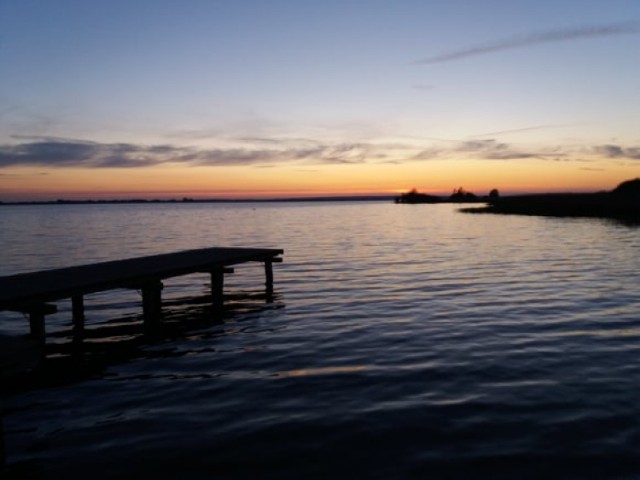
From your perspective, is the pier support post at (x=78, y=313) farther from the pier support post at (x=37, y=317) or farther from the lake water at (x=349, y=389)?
the pier support post at (x=37, y=317)

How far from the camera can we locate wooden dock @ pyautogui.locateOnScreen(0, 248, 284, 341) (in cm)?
1202

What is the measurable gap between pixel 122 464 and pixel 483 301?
1335 cm

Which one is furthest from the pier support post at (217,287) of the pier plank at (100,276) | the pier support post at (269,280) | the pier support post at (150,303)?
the pier support post at (150,303)

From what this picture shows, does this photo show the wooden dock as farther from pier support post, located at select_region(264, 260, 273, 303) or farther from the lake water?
the lake water

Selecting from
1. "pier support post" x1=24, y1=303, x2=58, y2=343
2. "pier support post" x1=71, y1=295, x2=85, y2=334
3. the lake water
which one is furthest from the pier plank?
the lake water

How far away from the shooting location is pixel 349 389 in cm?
959

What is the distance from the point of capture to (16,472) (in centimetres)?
685

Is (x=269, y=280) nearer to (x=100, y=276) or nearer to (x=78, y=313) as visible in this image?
(x=100, y=276)

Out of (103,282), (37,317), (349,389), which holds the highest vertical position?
(103,282)

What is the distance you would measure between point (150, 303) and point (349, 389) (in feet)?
27.8

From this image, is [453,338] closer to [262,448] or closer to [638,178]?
[262,448]

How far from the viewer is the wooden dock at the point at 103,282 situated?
39.4 ft

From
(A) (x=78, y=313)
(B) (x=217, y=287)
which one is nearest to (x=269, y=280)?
(B) (x=217, y=287)

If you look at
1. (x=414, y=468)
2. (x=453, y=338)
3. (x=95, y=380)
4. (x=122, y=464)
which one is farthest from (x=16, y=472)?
(x=453, y=338)
